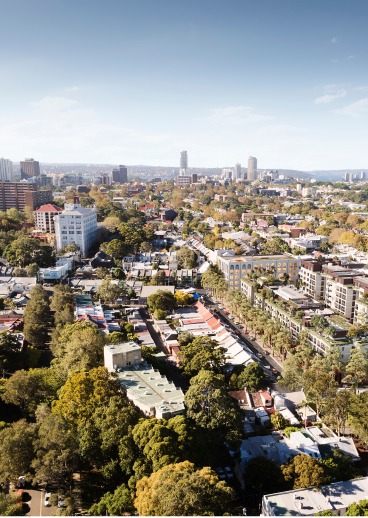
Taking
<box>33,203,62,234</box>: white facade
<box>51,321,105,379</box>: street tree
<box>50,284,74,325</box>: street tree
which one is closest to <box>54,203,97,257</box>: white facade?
<box>33,203,62,234</box>: white facade

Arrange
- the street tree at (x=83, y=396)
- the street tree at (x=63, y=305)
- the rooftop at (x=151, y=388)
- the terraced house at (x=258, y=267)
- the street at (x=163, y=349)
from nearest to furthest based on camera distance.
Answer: the street tree at (x=83, y=396) → the rooftop at (x=151, y=388) → the street at (x=163, y=349) → the street tree at (x=63, y=305) → the terraced house at (x=258, y=267)

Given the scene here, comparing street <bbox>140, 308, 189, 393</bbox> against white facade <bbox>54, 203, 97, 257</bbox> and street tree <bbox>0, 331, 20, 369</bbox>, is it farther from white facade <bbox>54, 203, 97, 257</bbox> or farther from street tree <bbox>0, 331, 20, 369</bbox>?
white facade <bbox>54, 203, 97, 257</bbox>

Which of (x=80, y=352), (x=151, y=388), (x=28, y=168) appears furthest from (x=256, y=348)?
(x=28, y=168)

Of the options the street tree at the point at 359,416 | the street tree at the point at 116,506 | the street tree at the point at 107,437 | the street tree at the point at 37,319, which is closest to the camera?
the street tree at the point at 116,506

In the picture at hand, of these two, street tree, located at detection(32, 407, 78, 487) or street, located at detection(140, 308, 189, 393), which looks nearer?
street tree, located at detection(32, 407, 78, 487)

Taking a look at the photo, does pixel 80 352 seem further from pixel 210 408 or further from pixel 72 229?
pixel 72 229

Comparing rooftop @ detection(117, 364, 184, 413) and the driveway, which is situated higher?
rooftop @ detection(117, 364, 184, 413)

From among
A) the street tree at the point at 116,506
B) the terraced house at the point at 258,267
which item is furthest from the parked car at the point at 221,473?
the terraced house at the point at 258,267

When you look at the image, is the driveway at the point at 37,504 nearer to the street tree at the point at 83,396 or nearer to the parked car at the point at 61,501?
the parked car at the point at 61,501

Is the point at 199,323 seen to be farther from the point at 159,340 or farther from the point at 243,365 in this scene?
the point at 243,365
